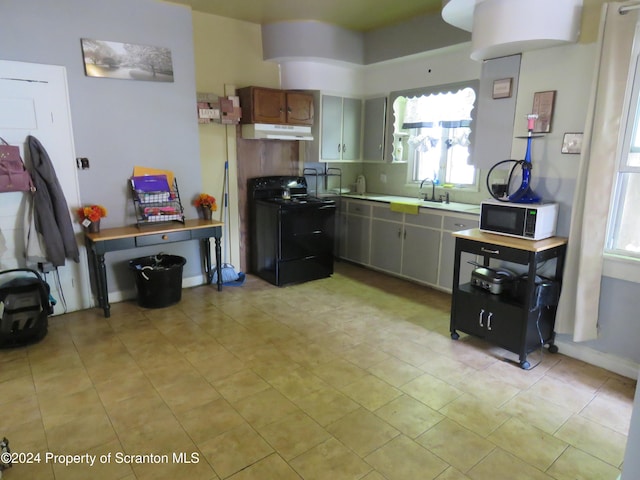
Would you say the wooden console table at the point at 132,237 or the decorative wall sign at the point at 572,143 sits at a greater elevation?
the decorative wall sign at the point at 572,143

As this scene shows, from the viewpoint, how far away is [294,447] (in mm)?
2100

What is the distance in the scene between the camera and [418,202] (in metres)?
4.55

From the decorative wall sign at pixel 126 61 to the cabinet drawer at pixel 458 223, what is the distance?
3055mm

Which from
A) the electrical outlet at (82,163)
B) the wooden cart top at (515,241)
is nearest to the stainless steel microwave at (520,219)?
the wooden cart top at (515,241)

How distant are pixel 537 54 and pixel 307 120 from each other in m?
2.45

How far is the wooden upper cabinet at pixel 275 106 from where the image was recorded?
4.35 metres

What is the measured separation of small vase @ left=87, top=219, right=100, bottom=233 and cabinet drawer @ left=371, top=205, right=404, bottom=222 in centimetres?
292

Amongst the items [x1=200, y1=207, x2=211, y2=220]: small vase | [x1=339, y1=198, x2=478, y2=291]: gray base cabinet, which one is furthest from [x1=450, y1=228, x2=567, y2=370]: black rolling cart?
[x1=200, y1=207, x2=211, y2=220]: small vase

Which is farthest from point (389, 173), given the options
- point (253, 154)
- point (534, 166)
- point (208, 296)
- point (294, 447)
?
point (294, 447)

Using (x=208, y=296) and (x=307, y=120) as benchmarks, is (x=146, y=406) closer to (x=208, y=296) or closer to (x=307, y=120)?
(x=208, y=296)

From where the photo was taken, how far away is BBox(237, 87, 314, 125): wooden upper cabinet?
14.3ft

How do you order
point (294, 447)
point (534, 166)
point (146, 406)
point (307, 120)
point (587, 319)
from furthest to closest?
point (307, 120), point (534, 166), point (587, 319), point (146, 406), point (294, 447)

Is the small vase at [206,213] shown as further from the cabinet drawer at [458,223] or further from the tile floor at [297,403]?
Answer: the cabinet drawer at [458,223]

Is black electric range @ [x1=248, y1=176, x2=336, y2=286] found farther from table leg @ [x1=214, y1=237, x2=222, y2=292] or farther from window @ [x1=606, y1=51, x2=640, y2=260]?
window @ [x1=606, y1=51, x2=640, y2=260]
